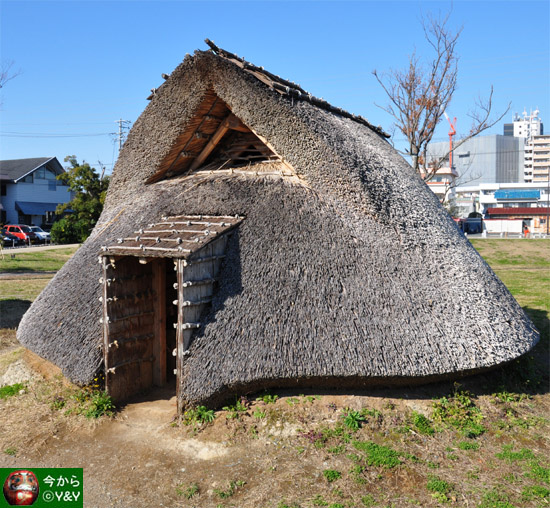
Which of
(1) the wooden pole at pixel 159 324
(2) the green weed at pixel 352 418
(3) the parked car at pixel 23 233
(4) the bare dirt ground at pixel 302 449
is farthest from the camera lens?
(3) the parked car at pixel 23 233

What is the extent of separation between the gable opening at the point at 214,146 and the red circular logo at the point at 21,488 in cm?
563

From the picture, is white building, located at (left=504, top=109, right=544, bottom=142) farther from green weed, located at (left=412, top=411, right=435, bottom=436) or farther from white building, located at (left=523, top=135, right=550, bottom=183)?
green weed, located at (left=412, top=411, right=435, bottom=436)

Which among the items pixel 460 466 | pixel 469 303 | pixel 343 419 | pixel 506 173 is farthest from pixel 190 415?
pixel 506 173

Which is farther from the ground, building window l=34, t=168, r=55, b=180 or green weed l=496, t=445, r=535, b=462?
building window l=34, t=168, r=55, b=180

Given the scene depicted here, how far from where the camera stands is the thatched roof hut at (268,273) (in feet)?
21.2

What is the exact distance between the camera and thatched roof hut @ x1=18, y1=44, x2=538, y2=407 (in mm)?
6457

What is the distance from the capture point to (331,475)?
536cm

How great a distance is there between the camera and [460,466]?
562cm

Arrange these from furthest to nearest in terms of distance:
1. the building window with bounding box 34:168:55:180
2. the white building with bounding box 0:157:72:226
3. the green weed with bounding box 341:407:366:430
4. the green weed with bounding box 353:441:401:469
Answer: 1. the building window with bounding box 34:168:55:180
2. the white building with bounding box 0:157:72:226
3. the green weed with bounding box 341:407:366:430
4. the green weed with bounding box 353:441:401:469

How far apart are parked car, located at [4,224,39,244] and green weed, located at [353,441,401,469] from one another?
3541 cm

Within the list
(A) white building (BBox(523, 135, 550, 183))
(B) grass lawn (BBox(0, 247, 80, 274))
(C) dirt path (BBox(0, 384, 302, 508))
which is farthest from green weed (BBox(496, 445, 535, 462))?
(A) white building (BBox(523, 135, 550, 183))

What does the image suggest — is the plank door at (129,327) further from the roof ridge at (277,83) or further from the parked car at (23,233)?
the parked car at (23,233)

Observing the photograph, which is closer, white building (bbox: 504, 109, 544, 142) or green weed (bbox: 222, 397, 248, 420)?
green weed (bbox: 222, 397, 248, 420)

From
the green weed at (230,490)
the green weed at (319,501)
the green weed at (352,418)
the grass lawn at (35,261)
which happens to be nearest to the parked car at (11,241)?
the grass lawn at (35,261)
